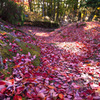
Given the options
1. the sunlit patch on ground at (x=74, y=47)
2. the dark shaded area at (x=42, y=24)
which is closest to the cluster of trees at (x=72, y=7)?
the dark shaded area at (x=42, y=24)

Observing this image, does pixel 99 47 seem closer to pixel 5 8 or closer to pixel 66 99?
pixel 66 99

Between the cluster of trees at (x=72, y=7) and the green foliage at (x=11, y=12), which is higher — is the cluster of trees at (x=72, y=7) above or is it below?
above

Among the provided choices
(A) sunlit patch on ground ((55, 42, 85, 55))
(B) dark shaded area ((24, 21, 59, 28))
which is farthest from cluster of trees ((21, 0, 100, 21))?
(A) sunlit patch on ground ((55, 42, 85, 55))

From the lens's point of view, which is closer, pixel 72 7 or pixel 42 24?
pixel 42 24

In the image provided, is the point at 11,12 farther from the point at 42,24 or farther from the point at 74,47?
the point at 42,24

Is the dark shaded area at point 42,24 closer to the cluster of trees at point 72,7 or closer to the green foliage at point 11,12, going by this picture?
the cluster of trees at point 72,7

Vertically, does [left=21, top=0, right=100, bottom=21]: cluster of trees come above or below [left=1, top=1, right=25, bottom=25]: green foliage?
above

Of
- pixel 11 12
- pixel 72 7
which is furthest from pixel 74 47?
pixel 72 7

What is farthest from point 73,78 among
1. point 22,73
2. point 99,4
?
point 99,4

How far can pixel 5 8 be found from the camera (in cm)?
862

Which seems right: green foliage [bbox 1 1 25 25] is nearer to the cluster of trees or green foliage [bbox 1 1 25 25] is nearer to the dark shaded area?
the dark shaded area

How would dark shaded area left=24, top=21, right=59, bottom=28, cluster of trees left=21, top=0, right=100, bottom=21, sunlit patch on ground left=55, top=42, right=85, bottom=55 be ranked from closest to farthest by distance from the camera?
sunlit patch on ground left=55, top=42, right=85, bottom=55 → cluster of trees left=21, top=0, right=100, bottom=21 → dark shaded area left=24, top=21, right=59, bottom=28

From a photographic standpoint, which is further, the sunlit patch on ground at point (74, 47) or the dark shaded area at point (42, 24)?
the dark shaded area at point (42, 24)

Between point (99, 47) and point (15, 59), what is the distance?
4561mm
